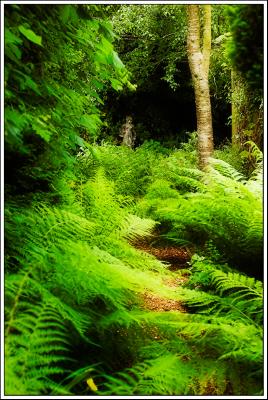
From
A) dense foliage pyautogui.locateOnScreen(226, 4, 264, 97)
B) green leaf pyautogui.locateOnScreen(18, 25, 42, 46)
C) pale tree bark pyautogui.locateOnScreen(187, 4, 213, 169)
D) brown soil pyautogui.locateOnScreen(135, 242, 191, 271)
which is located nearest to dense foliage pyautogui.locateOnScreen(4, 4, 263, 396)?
green leaf pyautogui.locateOnScreen(18, 25, 42, 46)

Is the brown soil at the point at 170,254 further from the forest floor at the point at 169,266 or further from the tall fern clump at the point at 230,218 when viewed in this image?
the tall fern clump at the point at 230,218

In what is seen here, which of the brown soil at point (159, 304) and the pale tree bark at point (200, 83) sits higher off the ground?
the pale tree bark at point (200, 83)

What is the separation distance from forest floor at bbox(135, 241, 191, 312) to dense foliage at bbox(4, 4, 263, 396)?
16 centimetres

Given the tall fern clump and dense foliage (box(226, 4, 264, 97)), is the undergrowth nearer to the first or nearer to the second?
the tall fern clump

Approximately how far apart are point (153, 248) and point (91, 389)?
147 inches

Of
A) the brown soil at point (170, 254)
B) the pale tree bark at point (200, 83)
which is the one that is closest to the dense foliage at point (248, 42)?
the brown soil at point (170, 254)

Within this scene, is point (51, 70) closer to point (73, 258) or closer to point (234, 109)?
point (73, 258)

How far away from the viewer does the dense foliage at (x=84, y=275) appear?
6.95ft

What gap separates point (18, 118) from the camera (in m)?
2.21

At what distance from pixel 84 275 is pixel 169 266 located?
2257 millimetres

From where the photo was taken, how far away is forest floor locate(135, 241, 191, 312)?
3.91m

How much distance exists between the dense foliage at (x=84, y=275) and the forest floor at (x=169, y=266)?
161 millimetres

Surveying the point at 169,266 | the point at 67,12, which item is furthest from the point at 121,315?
the point at 169,266

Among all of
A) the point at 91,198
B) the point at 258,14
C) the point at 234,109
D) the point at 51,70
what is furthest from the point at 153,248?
the point at 234,109
